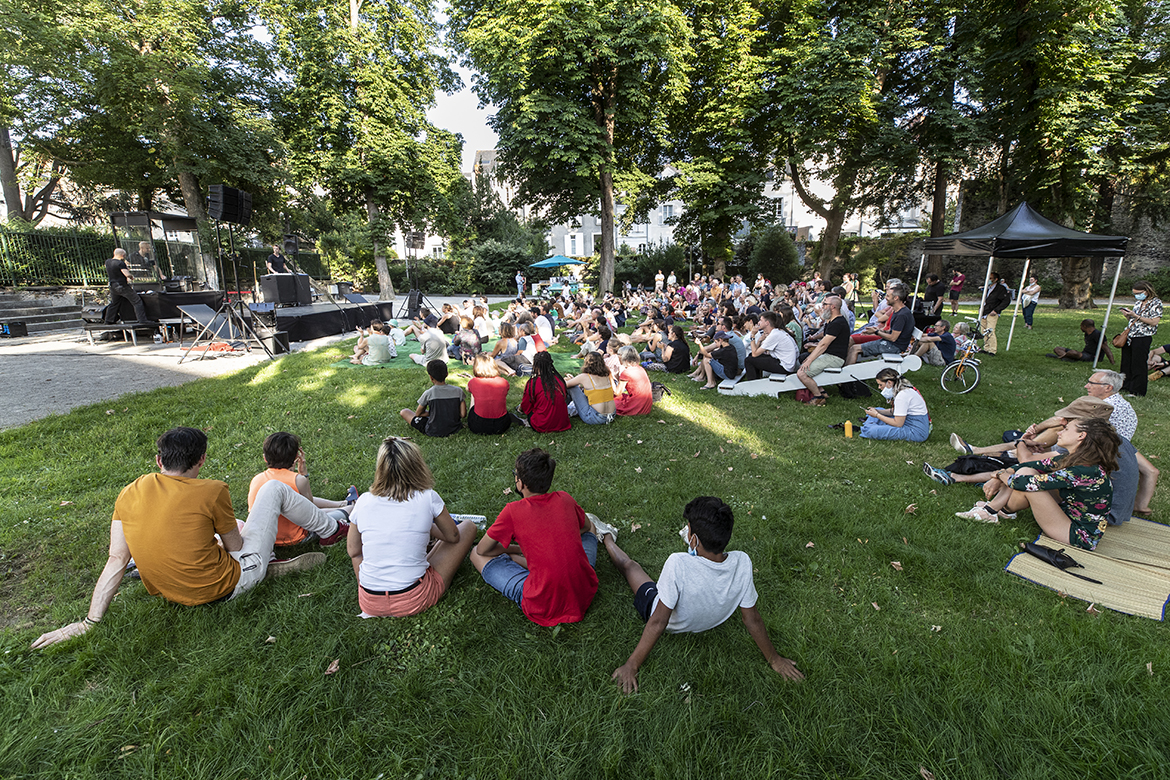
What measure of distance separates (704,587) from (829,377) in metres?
6.19

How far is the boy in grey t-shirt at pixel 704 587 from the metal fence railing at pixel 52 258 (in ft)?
73.9

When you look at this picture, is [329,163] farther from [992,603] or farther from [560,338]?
[992,603]

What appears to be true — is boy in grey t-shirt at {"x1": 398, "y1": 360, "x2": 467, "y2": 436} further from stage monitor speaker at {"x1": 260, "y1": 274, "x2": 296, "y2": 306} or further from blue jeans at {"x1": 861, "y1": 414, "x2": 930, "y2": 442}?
stage monitor speaker at {"x1": 260, "y1": 274, "x2": 296, "y2": 306}

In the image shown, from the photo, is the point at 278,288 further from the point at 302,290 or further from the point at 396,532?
the point at 396,532

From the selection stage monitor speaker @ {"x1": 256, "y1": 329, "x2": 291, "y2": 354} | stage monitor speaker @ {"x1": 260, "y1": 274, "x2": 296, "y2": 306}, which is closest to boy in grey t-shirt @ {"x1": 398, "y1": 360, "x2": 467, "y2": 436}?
stage monitor speaker @ {"x1": 256, "y1": 329, "x2": 291, "y2": 354}

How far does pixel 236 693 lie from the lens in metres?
2.48

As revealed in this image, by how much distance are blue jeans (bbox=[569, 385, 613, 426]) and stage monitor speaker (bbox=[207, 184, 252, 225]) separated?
9.05 m

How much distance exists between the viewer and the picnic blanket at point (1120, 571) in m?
3.09

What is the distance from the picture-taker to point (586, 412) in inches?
256

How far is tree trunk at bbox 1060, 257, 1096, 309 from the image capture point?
56.7 ft

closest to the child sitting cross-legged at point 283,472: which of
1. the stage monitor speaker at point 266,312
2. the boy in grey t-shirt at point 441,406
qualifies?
the boy in grey t-shirt at point 441,406

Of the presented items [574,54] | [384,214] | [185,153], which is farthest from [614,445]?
[384,214]

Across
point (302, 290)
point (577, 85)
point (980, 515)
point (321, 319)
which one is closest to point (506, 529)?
point (980, 515)

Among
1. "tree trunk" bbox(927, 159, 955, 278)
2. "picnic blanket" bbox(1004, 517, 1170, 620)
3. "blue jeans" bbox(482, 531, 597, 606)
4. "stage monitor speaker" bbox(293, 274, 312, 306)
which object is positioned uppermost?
"tree trunk" bbox(927, 159, 955, 278)
